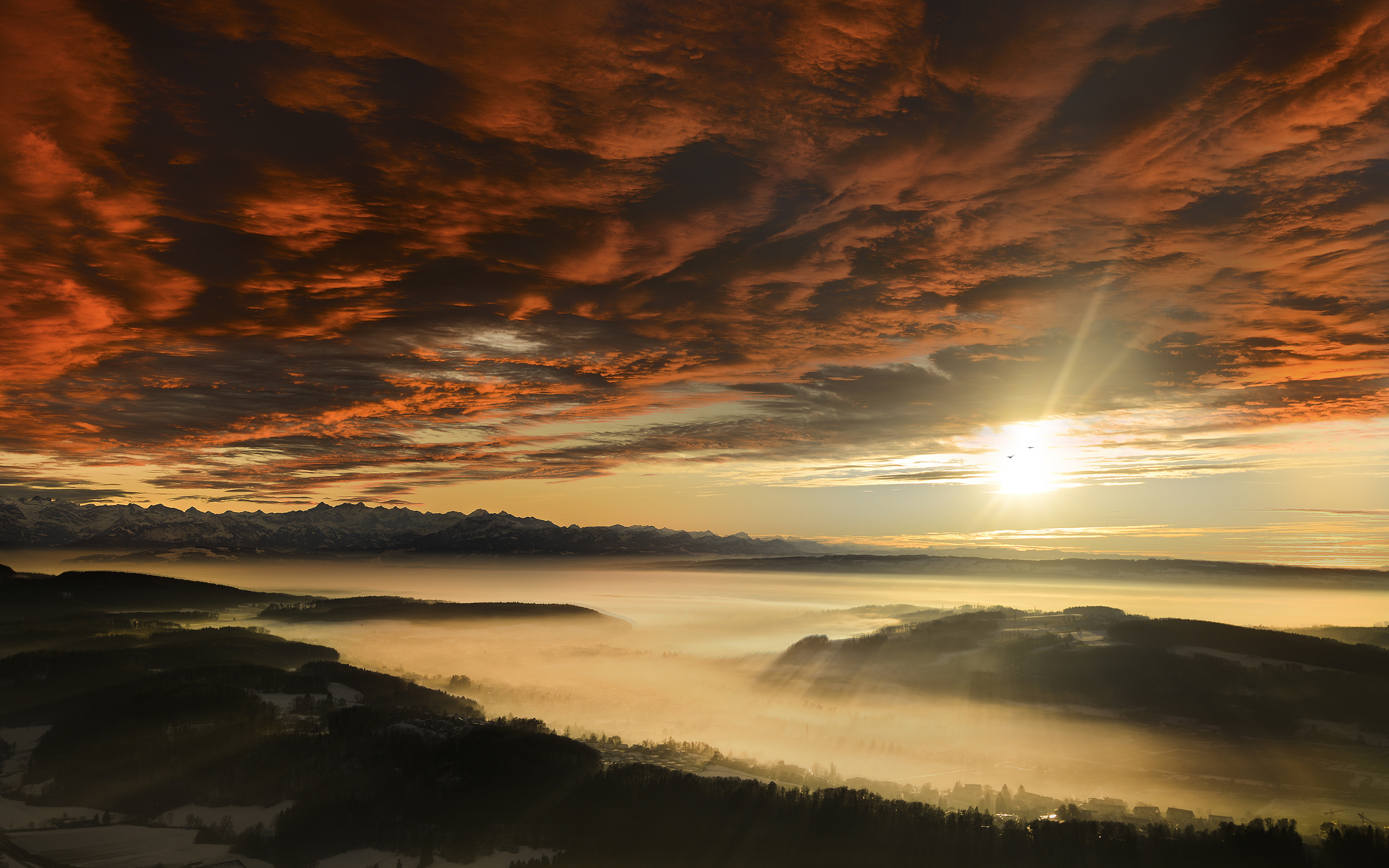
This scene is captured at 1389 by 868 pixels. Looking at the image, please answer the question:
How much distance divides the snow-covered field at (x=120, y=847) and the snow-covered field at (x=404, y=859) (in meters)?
5.33

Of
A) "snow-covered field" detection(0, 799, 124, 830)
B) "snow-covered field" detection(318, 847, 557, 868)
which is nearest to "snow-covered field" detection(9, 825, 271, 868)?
"snow-covered field" detection(0, 799, 124, 830)

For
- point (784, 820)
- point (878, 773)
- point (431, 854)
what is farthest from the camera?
point (878, 773)

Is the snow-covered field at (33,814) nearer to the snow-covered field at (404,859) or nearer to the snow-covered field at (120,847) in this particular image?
the snow-covered field at (120,847)

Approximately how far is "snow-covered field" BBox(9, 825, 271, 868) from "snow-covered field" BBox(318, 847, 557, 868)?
17.5ft

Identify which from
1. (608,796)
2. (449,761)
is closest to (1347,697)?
(608,796)

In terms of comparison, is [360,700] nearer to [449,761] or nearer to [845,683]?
[449,761]

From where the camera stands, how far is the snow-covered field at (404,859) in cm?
4966

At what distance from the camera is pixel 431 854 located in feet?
168

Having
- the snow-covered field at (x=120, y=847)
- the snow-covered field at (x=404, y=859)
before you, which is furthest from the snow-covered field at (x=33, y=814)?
the snow-covered field at (x=404, y=859)

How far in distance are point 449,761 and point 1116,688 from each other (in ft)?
388

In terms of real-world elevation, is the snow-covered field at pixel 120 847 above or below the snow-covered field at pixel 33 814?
above

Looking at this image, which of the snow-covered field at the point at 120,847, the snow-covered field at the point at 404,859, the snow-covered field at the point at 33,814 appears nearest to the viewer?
the snow-covered field at the point at 120,847

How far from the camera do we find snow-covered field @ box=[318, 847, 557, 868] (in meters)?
49.7

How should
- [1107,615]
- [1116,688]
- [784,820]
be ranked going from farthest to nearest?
[1107,615] < [1116,688] < [784,820]
